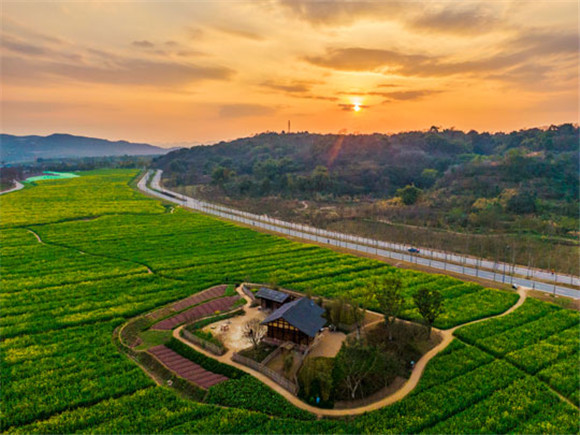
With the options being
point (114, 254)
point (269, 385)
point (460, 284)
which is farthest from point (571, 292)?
point (114, 254)

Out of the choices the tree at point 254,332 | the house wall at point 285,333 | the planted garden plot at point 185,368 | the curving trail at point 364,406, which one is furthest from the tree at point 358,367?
the planted garden plot at point 185,368

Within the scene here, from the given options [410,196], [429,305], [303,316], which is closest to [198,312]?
[303,316]

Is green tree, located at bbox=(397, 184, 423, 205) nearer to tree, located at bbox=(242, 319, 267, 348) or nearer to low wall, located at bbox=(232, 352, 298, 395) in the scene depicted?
tree, located at bbox=(242, 319, 267, 348)

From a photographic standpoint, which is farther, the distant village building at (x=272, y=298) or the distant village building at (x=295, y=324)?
the distant village building at (x=272, y=298)

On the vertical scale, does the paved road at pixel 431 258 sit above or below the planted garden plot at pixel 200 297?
above

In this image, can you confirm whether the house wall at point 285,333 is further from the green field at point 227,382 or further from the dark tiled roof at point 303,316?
the green field at point 227,382

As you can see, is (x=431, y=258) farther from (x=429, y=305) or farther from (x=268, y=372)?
(x=268, y=372)

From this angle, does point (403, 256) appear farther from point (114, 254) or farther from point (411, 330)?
point (114, 254)
